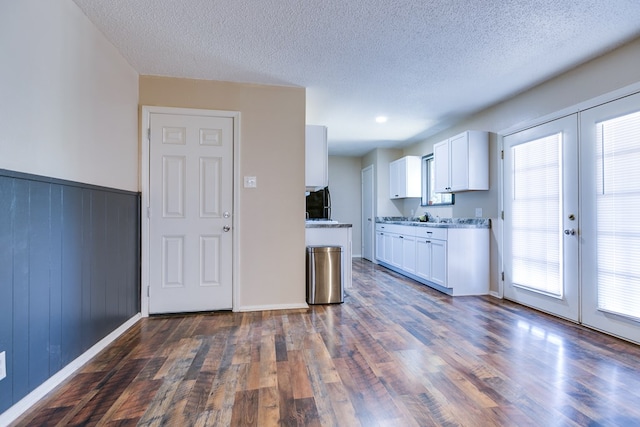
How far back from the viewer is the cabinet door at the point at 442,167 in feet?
14.0

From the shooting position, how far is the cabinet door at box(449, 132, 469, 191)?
3.85m

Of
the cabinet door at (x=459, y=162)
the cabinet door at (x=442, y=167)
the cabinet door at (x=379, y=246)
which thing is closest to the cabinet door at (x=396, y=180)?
the cabinet door at (x=379, y=246)

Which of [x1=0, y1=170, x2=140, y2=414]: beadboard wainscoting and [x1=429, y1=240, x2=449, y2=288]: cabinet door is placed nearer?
[x1=0, y1=170, x2=140, y2=414]: beadboard wainscoting

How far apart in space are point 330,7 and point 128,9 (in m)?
1.31

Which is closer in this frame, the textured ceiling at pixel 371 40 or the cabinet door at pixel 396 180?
the textured ceiling at pixel 371 40

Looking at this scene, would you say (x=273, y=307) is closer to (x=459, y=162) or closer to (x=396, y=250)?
(x=396, y=250)

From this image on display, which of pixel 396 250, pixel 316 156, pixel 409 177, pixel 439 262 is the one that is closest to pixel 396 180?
pixel 409 177

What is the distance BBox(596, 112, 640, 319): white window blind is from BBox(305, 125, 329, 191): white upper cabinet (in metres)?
2.53

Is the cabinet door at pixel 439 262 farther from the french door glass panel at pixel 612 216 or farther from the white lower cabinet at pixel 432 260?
the french door glass panel at pixel 612 216

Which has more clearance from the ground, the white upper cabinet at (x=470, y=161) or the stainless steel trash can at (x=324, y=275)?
the white upper cabinet at (x=470, y=161)

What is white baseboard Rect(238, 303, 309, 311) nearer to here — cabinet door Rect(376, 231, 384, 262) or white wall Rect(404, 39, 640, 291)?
white wall Rect(404, 39, 640, 291)

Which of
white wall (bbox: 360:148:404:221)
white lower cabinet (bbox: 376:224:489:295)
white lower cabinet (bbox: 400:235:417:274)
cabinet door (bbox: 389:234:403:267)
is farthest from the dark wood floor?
white wall (bbox: 360:148:404:221)

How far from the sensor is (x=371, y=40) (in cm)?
235

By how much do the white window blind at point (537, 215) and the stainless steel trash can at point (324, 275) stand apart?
78.9 inches
